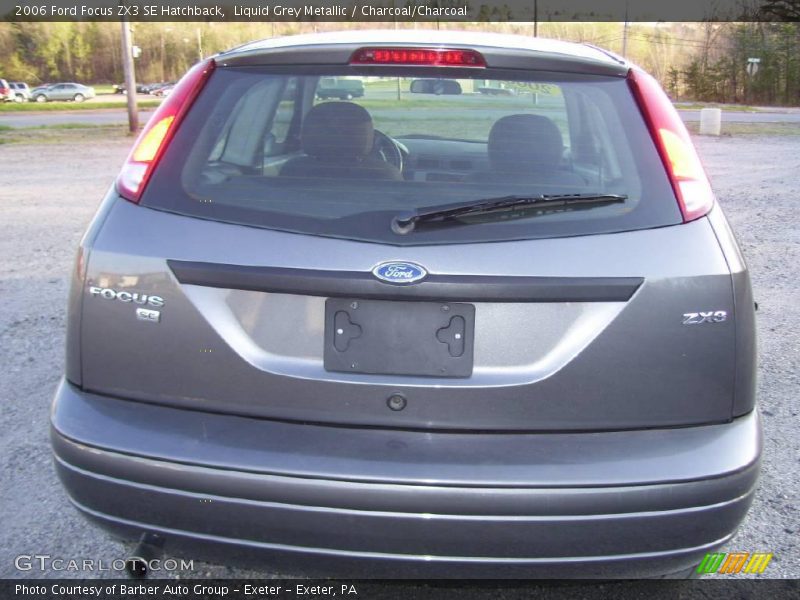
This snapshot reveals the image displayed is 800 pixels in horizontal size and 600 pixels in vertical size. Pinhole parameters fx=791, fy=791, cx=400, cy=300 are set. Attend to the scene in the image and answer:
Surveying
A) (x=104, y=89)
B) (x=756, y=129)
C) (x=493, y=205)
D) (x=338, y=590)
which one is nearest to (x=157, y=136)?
(x=493, y=205)

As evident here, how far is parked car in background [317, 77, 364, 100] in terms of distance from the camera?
2346 mm

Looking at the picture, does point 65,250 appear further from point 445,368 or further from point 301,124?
point 445,368

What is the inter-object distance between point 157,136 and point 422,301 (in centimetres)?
93

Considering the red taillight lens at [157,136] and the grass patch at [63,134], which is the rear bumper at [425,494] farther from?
the grass patch at [63,134]

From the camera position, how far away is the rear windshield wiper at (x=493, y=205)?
6.59 feet

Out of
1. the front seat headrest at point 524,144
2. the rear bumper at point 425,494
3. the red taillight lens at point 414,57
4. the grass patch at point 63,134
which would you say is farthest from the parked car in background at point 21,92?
the rear bumper at point 425,494

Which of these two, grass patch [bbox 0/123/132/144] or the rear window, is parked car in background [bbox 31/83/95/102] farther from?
the rear window

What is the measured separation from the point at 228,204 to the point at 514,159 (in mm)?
800

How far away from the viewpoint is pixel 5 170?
14242mm

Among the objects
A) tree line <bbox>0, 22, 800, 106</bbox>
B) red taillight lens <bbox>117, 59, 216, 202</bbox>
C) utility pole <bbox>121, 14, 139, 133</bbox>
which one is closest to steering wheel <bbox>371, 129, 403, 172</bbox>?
red taillight lens <bbox>117, 59, 216, 202</bbox>

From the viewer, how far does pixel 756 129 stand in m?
24.6

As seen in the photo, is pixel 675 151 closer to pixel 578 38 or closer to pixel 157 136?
pixel 157 136

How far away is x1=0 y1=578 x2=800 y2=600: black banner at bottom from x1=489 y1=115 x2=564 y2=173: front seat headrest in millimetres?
1383

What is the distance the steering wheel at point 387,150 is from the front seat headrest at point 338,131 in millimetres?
25
